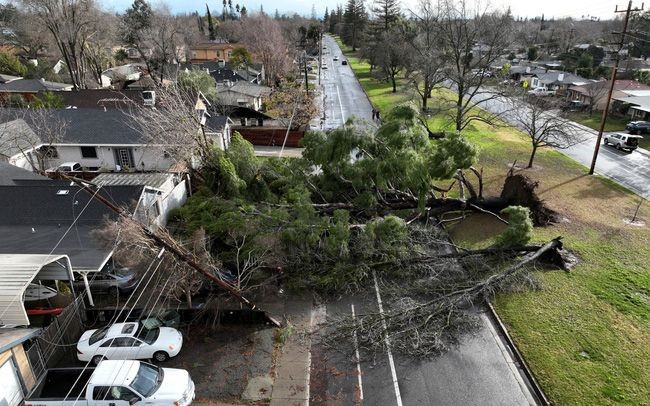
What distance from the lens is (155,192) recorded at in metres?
21.4

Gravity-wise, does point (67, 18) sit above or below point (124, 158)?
above

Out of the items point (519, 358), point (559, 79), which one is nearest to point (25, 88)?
point (519, 358)

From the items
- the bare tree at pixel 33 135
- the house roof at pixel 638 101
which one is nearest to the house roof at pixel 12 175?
the bare tree at pixel 33 135

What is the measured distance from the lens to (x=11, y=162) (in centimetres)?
2739

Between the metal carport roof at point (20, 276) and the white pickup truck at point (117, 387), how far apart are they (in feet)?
6.90

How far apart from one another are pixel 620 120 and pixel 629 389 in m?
A: 43.3

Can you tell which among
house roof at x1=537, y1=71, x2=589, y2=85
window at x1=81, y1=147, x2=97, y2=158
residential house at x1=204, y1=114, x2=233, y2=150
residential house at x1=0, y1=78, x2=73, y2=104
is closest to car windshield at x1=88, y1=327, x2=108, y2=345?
residential house at x1=204, y1=114, x2=233, y2=150

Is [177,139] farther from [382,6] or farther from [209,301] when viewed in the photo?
[382,6]

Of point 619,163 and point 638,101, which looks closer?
point 619,163

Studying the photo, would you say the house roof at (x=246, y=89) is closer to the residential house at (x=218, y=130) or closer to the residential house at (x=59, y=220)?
the residential house at (x=218, y=130)

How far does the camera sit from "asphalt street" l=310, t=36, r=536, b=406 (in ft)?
41.8

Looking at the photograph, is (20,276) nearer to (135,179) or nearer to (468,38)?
(135,179)

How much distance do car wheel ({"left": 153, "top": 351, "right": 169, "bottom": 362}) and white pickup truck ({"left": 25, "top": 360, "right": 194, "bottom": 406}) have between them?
138 centimetres

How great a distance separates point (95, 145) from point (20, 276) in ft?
59.7
